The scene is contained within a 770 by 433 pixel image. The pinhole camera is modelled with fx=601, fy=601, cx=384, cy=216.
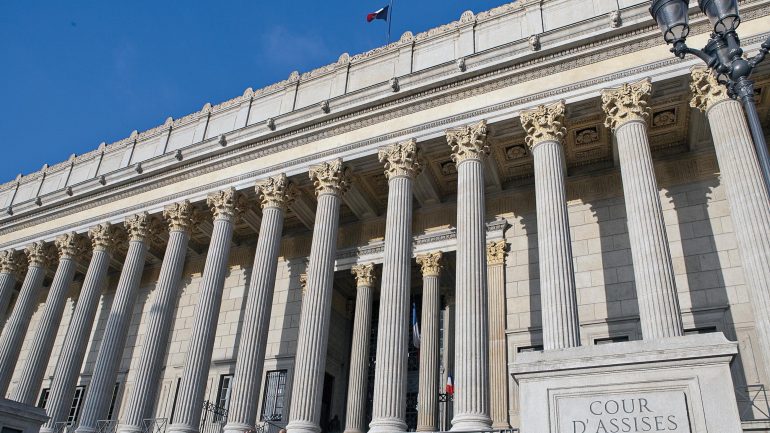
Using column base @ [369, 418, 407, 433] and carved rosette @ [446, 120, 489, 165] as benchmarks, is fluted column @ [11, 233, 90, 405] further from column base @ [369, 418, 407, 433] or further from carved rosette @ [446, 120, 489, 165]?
carved rosette @ [446, 120, 489, 165]

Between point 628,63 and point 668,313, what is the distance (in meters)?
9.32

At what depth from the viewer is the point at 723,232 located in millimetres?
21922

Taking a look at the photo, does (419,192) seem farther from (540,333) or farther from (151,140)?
(151,140)

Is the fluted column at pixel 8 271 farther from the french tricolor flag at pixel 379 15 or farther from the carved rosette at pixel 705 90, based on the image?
the carved rosette at pixel 705 90

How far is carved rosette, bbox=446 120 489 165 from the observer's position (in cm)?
2203

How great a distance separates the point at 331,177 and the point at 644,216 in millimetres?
11898

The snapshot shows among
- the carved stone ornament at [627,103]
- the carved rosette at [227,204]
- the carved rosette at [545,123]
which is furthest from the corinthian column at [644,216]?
the carved rosette at [227,204]

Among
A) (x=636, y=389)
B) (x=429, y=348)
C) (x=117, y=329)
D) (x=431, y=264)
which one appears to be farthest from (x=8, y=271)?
(x=636, y=389)

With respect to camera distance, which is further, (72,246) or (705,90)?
(72,246)

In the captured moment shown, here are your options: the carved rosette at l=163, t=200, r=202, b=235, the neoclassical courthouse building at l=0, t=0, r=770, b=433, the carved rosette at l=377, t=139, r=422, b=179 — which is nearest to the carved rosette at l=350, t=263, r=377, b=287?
the neoclassical courthouse building at l=0, t=0, r=770, b=433

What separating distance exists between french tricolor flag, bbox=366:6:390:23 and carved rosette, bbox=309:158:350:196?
29.6ft

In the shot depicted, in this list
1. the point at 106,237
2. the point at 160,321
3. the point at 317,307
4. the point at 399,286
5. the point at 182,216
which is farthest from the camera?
the point at 106,237

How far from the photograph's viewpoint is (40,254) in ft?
106

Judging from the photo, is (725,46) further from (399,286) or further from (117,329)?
(117,329)
